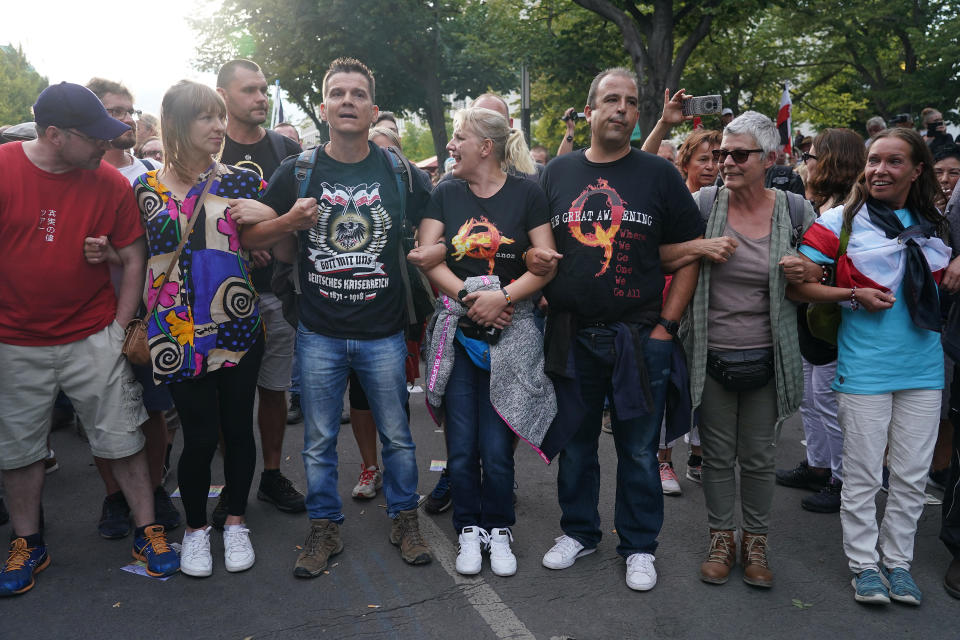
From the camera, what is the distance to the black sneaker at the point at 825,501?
4.34 metres

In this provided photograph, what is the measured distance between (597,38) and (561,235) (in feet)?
57.3

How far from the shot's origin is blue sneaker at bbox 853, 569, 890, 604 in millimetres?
3254

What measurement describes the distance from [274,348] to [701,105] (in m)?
2.85

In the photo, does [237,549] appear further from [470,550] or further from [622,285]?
[622,285]

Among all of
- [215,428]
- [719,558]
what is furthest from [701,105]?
[215,428]

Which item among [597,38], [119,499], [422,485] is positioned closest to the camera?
[119,499]

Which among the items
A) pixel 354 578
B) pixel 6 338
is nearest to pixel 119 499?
pixel 6 338

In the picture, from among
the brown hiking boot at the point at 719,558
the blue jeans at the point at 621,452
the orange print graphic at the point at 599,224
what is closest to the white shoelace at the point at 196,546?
the blue jeans at the point at 621,452

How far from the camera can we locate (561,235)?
11.4 feet

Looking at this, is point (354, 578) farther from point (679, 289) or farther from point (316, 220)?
point (679, 289)

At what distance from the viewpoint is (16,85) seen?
1323 inches

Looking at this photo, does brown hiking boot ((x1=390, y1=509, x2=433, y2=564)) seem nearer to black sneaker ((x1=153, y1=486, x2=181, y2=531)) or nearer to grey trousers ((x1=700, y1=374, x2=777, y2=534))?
black sneaker ((x1=153, y1=486, x2=181, y2=531))

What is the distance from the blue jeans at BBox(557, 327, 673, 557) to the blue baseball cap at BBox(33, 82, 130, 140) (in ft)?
7.78

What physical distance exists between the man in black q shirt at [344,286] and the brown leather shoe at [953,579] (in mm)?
2466
